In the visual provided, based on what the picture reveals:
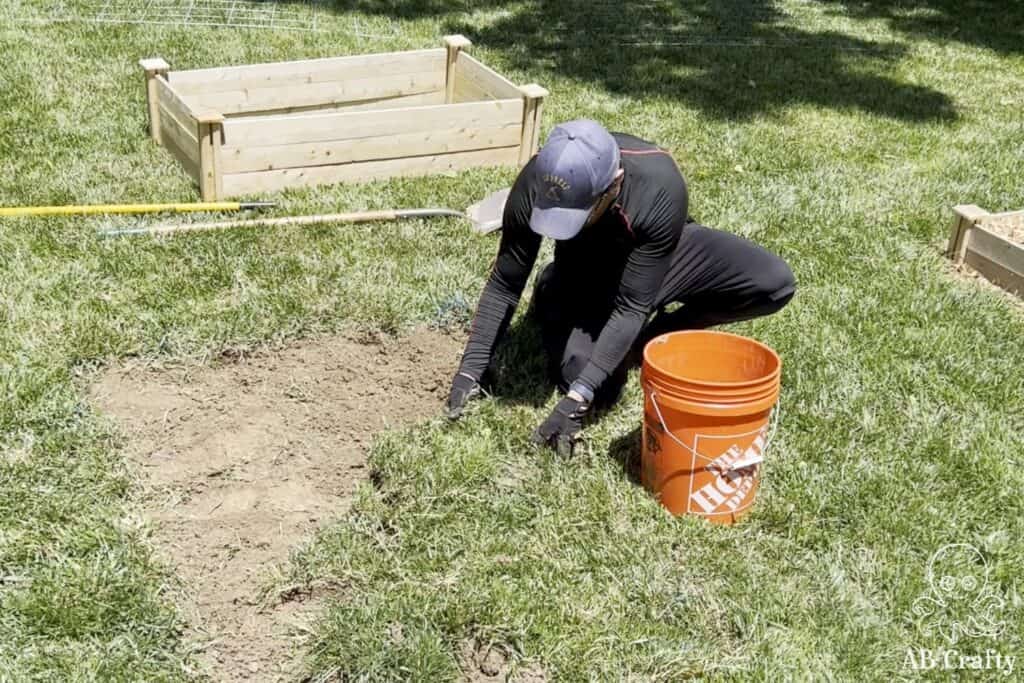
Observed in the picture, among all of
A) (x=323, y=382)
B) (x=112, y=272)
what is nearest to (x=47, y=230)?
(x=112, y=272)

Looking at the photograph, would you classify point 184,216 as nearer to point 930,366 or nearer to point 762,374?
point 762,374

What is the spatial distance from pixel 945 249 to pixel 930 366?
4.91ft

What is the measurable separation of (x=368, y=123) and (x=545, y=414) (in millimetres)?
2580

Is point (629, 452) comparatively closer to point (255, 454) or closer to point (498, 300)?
point (498, 300)

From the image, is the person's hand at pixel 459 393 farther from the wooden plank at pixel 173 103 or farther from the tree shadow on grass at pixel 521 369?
the wooden plank at pixel 173 103

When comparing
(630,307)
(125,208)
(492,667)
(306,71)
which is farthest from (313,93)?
(492,667)

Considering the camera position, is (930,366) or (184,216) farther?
(184,216)

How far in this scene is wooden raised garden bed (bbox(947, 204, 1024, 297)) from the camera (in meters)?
5.88

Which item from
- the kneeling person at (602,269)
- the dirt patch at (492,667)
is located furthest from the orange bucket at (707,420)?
the dirt patch at (492,667)

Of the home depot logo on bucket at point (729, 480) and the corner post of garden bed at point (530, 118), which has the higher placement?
the corner post of garden bed at point (530, 118)

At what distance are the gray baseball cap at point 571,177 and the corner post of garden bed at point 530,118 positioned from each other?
308 centimetres

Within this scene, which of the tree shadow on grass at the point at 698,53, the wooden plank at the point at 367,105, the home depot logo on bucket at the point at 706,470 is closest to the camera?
the home depot logo on bucket at the point at 706,470

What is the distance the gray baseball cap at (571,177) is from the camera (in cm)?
375

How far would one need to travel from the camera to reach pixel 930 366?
16.8 ft
